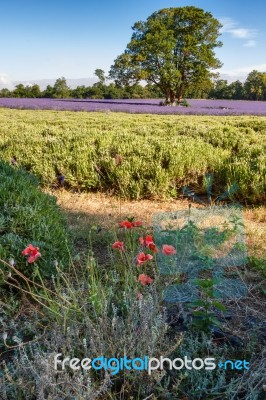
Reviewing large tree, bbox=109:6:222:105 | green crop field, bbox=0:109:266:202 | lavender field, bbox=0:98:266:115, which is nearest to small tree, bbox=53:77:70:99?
large tree, bbox=109:6:222:105

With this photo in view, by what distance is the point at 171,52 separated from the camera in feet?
104

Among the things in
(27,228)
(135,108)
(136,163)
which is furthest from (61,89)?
(27,228)

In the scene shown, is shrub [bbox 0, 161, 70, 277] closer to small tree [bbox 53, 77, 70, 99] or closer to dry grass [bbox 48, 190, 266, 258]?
dry grass [bbox 48, 190, 266, 258]

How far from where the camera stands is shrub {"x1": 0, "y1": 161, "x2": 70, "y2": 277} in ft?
7.85

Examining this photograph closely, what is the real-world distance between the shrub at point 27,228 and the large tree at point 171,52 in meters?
27.9

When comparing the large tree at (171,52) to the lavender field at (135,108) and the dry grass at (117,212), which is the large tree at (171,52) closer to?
the lavender field at (135,108)

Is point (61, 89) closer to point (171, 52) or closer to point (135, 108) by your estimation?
point (171, 52)

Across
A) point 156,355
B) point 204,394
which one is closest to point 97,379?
point 156,355

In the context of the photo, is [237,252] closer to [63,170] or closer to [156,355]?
[156,355]

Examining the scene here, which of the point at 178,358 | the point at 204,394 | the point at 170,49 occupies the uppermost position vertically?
the point at 170,49

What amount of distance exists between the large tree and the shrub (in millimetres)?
27863

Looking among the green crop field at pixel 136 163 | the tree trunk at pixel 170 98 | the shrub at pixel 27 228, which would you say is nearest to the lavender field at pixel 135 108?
the tree trunk at pixel 170 98

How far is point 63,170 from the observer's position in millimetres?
5258

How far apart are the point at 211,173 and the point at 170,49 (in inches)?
1117
